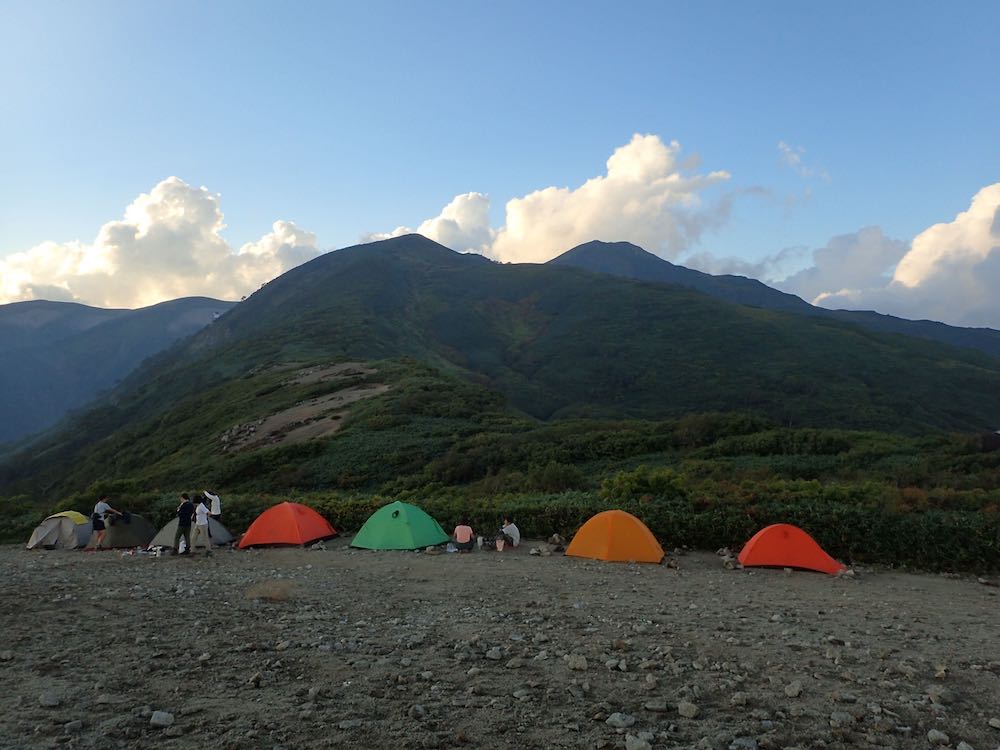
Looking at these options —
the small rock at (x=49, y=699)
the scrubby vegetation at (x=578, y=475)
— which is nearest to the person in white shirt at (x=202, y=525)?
the scrubby vegetation at (x=578, y=475)

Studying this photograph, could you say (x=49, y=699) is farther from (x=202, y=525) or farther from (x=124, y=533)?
(x=124, y=533)

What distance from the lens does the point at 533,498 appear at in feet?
62.3

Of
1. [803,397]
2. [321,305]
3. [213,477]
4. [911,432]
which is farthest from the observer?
[321,305]

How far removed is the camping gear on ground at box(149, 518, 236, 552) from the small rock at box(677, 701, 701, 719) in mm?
14177

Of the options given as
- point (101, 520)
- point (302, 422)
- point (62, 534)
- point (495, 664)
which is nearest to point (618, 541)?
point (495, 664)

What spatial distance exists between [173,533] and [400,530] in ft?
20.1

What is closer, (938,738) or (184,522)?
(938,738)

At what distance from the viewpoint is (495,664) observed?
6930 mm

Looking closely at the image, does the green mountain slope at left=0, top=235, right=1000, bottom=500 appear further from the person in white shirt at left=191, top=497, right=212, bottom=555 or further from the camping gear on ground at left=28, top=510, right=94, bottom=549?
the person in white shirt at left=191, top=497, right=212, bottom=555

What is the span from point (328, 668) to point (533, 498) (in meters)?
12.7

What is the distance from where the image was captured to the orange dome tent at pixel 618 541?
14.1 meters

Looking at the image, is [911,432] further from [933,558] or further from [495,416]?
[933,558]

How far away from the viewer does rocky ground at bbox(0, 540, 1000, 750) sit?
17.0 feet

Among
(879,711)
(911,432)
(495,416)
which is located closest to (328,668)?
(879,711)
